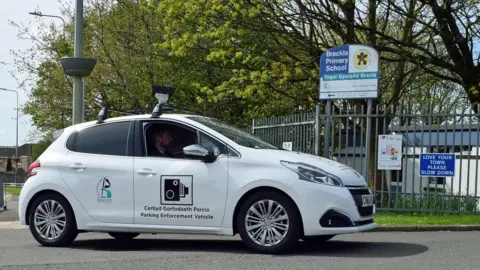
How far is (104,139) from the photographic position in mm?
9172

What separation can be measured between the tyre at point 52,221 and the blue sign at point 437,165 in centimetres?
652

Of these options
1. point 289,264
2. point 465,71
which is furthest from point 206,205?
point 465,71

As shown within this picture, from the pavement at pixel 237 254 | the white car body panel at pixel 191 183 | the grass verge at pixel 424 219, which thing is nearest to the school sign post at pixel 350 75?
the grass verge at pixel 424 219

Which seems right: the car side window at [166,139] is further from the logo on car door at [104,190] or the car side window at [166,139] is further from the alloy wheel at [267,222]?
the alloy wheel at [267,222]

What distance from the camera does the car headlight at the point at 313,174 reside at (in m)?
7.89

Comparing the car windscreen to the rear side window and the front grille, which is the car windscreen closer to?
the rear side window

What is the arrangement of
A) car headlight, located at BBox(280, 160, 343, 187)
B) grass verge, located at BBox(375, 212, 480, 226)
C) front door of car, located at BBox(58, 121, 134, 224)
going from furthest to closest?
grass verge, located at BBox(375, 212, 480, 226), front door of car, located at BBox(58, 121, 134, 224), car headlight, located at BBox(280, 160, 343, 187)

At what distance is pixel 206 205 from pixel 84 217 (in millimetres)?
1735

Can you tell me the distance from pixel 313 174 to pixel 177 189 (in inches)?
66.6

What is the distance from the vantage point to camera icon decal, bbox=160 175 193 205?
839cm

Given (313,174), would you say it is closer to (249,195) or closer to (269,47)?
(249,195)

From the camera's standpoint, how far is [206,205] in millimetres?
8312

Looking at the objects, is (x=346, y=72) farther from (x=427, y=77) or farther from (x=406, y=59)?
(x=427, y=77)

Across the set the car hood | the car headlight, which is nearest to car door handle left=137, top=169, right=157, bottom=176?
the car hood
